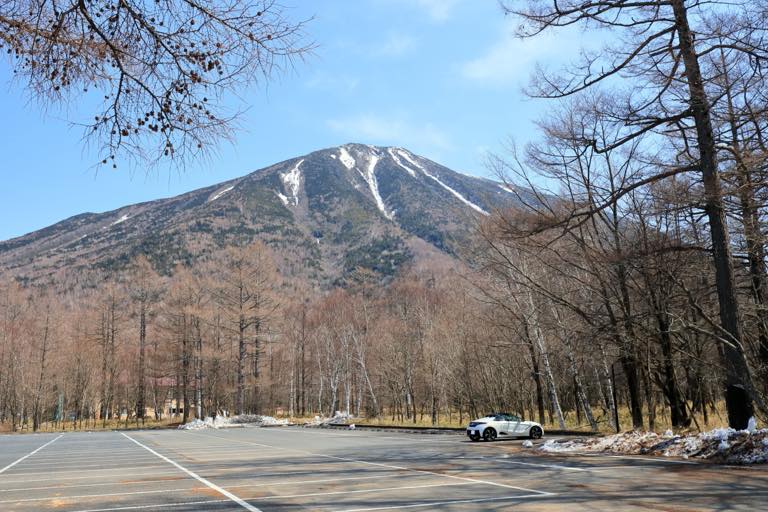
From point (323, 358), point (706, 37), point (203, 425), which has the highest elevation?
point (706, 37)

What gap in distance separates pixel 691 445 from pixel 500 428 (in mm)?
9615

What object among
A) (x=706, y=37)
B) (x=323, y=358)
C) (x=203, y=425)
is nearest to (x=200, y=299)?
(x=203, y=425)

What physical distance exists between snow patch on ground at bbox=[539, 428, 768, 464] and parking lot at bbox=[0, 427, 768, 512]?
30.0 inches

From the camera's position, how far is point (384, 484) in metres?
10.2

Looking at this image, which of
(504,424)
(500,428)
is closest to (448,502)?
(500,428)

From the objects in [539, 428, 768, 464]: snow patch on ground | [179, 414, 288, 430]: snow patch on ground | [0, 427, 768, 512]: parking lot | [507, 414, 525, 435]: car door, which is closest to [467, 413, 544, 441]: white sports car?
[507, 414, 525, 435]: car door

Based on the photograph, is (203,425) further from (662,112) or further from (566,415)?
(662,112)

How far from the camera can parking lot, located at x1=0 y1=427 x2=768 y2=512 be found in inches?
Result: 318

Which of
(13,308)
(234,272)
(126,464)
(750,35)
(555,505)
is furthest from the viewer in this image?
(13,308)

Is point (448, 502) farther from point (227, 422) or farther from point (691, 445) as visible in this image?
point (227, 422)

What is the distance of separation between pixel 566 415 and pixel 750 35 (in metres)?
29.2

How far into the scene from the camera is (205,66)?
4754mm

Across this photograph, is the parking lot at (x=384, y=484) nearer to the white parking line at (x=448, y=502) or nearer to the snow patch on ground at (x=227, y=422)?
the white parking line at (x=448, y=502)

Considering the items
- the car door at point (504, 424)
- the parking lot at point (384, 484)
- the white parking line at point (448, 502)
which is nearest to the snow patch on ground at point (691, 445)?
the parking lot at point (384, 484)
